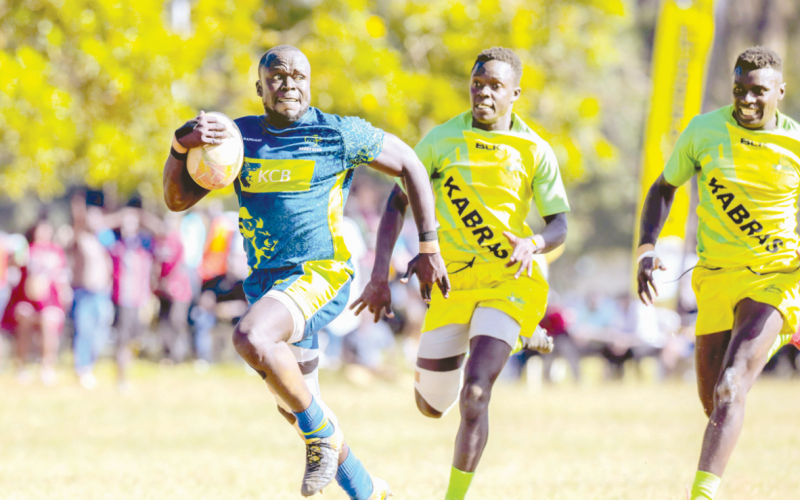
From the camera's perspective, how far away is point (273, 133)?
5.16 metres

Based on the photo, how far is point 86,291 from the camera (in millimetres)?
13320

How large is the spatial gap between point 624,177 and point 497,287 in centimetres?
2749

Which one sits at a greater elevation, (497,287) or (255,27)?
(255,27)

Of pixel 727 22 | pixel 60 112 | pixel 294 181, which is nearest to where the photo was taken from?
pixel 294 181

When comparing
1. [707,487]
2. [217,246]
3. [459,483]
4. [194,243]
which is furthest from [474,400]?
[194,243]

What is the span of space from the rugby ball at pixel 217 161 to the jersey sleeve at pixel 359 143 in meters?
0.63

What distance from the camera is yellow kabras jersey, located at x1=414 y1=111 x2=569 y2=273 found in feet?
18.9

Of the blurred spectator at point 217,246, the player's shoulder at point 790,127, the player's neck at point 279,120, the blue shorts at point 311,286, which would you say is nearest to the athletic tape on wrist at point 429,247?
the blue shorts at point 311,286

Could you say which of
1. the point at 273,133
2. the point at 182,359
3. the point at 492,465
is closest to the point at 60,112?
the point at 182,359

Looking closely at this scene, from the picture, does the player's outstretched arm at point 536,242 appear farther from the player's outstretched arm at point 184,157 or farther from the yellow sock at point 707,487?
the player's outstretched arm at point 184,157

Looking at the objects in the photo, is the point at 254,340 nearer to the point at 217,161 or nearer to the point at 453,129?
the point at 217,161

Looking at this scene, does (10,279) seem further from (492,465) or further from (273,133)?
(273,133)

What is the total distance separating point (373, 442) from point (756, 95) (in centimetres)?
534

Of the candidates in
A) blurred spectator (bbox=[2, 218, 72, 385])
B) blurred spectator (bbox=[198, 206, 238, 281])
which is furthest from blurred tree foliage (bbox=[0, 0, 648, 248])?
blurred spectator (bbox=[198, 206, 238, 281])
